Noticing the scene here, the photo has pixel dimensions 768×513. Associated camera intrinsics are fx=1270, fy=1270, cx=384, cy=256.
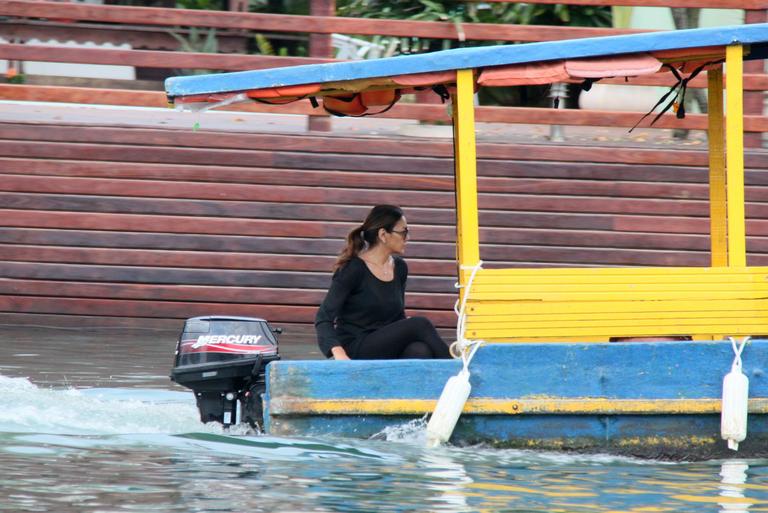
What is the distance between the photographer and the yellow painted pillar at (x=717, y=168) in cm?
703

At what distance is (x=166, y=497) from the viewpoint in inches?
207

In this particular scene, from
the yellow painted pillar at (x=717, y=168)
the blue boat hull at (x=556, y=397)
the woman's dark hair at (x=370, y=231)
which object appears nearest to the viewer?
the blue boat hull at (x=556, y=397)

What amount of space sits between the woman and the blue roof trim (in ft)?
3.06

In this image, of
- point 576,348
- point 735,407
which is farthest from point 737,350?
point 576,348

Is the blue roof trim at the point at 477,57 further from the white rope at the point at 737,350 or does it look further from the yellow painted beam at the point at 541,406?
the yellow painted beam at the point at 541,406

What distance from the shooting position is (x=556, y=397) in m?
5.93

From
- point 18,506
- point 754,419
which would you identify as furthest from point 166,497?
point 754,419

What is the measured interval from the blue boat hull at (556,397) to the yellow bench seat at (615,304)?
0.43ft

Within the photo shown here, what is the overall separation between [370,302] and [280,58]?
4370 mm

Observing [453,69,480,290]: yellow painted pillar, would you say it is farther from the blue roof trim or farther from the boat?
the blue roof trim

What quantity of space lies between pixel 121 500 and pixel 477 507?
4.75 feet

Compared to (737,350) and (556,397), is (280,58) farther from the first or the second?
(737,350)

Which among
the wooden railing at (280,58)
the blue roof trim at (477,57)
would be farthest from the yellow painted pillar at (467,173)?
the wooden railing at (280,58)

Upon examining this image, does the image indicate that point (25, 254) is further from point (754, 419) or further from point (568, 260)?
point (754, 419)
